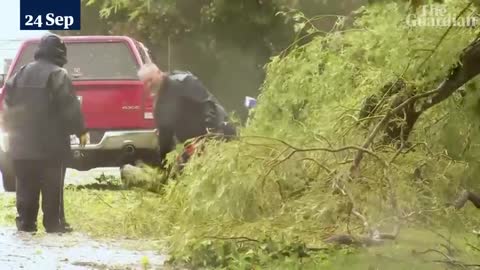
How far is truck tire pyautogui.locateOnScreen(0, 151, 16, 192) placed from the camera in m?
2.57

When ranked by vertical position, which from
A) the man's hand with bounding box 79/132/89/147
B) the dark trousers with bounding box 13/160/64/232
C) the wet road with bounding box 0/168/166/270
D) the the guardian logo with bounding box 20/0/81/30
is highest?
the the guardian logo with bounding box 20/0/81/30

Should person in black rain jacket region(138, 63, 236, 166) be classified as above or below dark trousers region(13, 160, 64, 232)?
above

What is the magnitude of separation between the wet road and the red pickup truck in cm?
8

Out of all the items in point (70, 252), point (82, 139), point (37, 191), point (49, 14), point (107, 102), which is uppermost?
point (49, 14)

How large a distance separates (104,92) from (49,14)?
0.27 metres

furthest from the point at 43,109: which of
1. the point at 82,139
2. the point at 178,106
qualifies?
the point at 178,106

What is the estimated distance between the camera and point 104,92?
2.53m

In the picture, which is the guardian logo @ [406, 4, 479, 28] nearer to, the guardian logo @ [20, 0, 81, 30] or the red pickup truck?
the red pickup truck

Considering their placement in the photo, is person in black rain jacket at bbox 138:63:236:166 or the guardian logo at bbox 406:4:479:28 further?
person in black rain jacket at bbox 138:63:236:166

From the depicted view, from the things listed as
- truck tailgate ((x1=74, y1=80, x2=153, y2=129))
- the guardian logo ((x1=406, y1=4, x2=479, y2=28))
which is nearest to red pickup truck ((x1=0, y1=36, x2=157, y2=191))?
truck tailgate ((x1=74, y1=80, x2=153, y2=129))

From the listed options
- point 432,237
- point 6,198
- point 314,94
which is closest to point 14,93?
point 6,198

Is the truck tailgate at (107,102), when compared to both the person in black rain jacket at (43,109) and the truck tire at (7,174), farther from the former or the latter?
the truck tire at (7,174)

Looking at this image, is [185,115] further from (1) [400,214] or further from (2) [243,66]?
(1) [400,214]

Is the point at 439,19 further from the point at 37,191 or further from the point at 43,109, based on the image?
the point at 37,191
